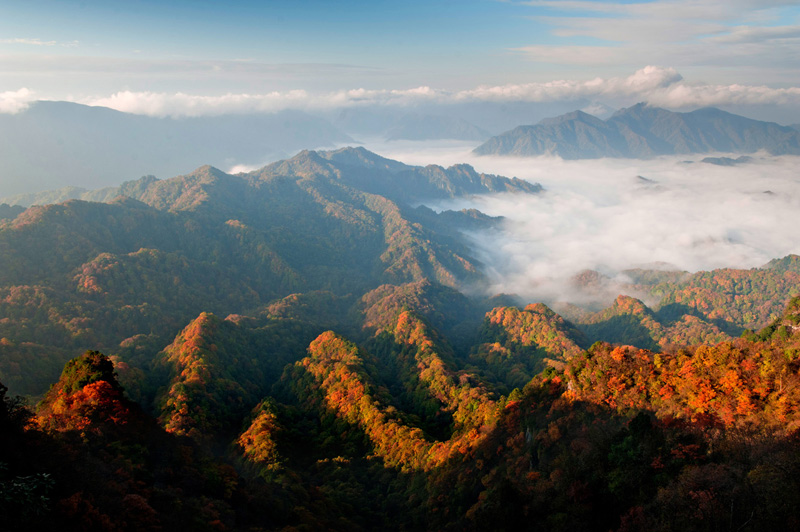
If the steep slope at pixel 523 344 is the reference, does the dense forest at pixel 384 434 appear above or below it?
above

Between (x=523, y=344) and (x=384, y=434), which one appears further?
(x=523, y=344)

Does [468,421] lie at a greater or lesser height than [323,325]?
greater

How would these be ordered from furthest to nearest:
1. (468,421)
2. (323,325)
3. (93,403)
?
(323,325)
(468,421)
(93,403)

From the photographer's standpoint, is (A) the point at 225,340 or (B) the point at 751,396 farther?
(A) the point at 225,340

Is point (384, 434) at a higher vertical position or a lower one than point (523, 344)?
higher

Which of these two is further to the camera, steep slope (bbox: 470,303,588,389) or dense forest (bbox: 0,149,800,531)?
steep slope (bbox: 470,303,588,389)

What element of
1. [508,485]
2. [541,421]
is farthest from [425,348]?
[508,485]

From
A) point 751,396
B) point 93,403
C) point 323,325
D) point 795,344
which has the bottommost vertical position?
point 323,325

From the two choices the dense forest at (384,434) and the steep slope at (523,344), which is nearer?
the dense forest at (384,434)

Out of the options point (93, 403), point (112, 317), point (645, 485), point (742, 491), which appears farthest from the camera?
point (112, 317)

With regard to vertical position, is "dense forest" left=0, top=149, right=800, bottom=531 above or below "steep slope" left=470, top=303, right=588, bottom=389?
above

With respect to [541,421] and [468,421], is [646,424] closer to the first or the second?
[541,421]
